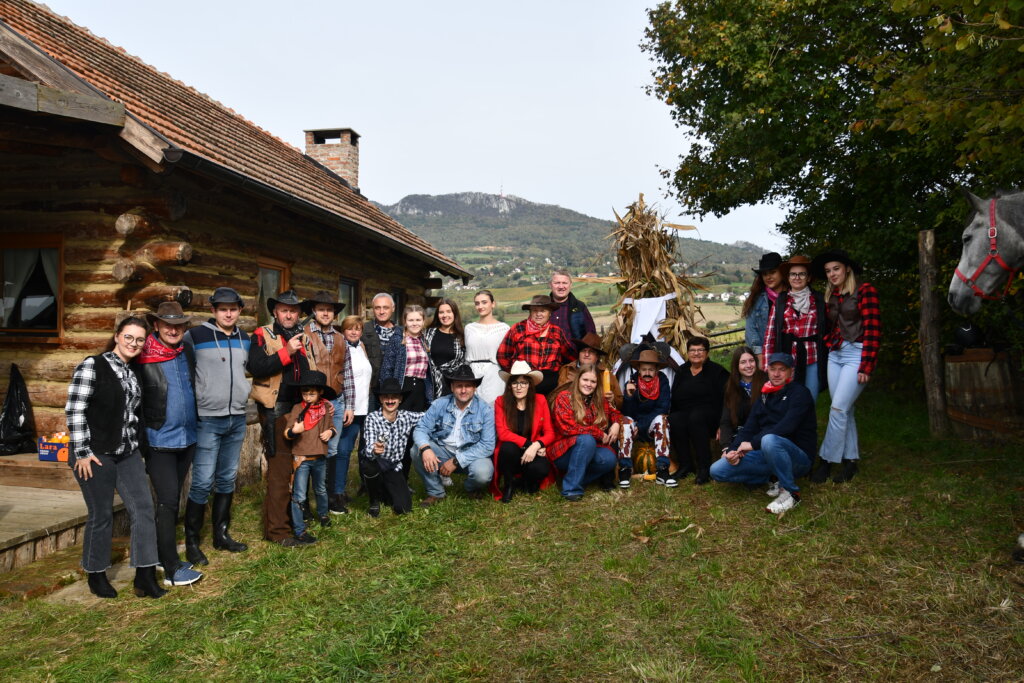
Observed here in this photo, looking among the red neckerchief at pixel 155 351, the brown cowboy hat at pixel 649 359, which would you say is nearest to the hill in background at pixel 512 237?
the brown cowboy hat at pixel 649 359

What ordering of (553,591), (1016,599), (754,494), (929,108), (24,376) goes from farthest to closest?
(24,376) < (754,494) < (929,108) < (553,591) < (1016,599)

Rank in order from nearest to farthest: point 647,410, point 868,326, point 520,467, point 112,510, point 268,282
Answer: point 112,510 < point 868,326 < point 520,467 < point 647,410 < point 268,282

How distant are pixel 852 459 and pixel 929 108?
116 inches

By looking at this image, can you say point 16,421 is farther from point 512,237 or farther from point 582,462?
point 512,237

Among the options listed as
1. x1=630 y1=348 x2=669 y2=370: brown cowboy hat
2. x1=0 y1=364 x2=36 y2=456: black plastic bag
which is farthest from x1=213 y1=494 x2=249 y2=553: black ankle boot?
x1=630 y1=348 x2=669 y2=370: brown cowboy hat

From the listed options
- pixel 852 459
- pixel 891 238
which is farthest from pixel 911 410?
pixel 852 459

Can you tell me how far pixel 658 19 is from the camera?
12.0 meters

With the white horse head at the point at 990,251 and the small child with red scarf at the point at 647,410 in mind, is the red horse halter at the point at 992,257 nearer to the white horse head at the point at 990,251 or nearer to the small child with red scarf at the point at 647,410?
the white horse head at the point at 990,251

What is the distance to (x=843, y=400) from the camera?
17.7 feet

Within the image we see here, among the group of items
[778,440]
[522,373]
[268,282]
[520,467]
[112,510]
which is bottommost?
[520,467]

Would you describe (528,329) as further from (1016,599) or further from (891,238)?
(891,238)

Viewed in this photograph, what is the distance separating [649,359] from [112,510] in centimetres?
450

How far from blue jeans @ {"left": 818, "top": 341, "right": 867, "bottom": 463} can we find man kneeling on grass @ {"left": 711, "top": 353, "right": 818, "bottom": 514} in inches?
13.8

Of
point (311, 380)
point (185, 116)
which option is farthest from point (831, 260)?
point (185, 116)
